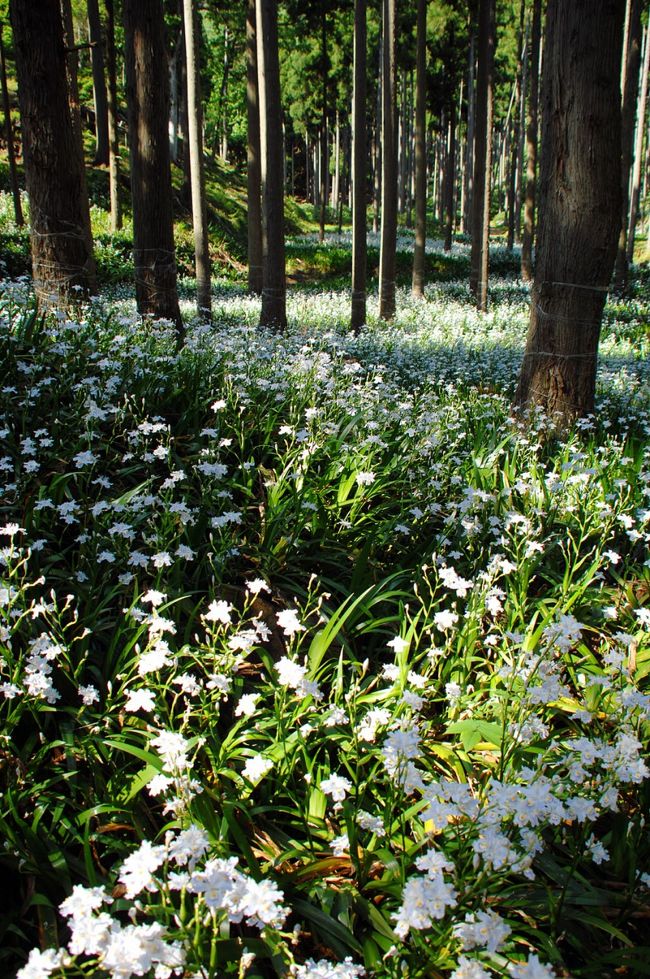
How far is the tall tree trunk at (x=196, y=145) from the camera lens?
10.7m

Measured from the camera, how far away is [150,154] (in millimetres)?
6758

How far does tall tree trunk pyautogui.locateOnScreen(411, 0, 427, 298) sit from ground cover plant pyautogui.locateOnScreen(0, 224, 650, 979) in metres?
11.6

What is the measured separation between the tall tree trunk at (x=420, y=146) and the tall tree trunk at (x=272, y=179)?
5.86 metres

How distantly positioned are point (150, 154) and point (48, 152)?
3.93 ft

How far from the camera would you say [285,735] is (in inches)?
87.7

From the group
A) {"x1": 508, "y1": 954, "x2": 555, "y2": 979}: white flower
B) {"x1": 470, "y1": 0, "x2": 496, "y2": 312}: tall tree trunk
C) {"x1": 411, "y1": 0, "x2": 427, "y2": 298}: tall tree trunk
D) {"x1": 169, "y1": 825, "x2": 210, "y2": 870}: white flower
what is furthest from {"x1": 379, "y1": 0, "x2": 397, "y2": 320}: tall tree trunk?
{"x1": 508, "y1": 954, "x2": 555, "y2": 979}: white flower

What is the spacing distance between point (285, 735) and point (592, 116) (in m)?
5.22

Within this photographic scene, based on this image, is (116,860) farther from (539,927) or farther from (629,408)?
(629,408)

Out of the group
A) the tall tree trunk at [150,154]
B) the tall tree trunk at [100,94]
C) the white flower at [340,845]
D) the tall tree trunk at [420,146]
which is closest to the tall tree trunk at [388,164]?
the tall tree trunk at [420,146]

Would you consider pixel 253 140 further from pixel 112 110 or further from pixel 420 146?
pixel 112 110

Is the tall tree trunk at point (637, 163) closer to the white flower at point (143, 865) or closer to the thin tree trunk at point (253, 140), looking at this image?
the thin tree trunk at point (253, 140)

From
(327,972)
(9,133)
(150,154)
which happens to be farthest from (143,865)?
(9,133)

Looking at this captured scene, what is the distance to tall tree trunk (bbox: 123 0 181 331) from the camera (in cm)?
656

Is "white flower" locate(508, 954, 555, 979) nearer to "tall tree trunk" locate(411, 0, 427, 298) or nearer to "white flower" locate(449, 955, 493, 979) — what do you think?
"white flower" locate(449, 955, 493, 979)
